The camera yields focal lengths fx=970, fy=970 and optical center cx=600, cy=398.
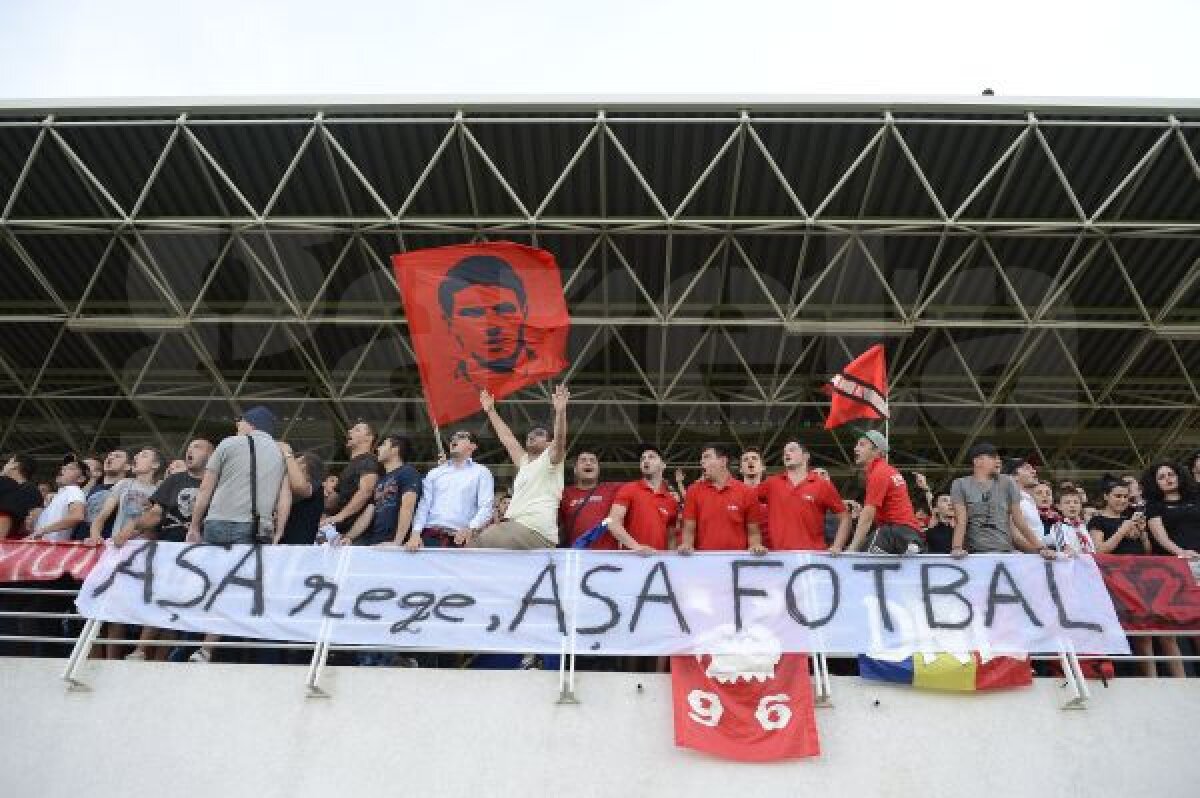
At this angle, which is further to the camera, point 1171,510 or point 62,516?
point 62,516

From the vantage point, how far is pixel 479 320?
9133mm

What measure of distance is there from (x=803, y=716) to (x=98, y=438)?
1592 cm

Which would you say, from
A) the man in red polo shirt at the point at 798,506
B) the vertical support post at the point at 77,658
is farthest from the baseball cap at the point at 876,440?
the vertical support post at the point at 77,658

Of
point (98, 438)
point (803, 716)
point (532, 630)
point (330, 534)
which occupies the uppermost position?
point (98, 438)

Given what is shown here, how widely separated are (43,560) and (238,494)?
66.2 inches

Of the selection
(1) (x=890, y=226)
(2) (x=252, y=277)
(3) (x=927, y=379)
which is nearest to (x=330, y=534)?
(2) (x=252, y=277)

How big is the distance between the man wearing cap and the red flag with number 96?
1749 mm

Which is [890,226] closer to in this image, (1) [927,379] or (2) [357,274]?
(1) [927,379]

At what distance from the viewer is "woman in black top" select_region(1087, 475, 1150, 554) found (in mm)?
7980

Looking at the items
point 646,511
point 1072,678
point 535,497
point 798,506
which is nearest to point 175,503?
point 535,497

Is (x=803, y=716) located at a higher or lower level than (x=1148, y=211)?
lower

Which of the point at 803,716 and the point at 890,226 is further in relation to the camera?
the point at 890,226

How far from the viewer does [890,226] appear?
12.8 m

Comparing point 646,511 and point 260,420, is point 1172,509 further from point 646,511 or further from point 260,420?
point 260,420
